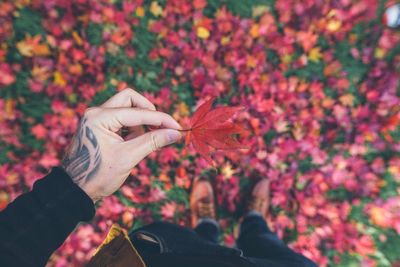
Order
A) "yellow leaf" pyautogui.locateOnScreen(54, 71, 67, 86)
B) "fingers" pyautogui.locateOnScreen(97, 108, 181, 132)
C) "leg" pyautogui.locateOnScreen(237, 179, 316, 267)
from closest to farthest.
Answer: "fingers" pyautogui.locateOnScreen(97, 108, 181, 132) → "leg" pyautogui.locateOnScreen(237, 179, 316, 267) → "yellow leaf" pyautogui.locateOnScreen(54, 71, 67, 86)

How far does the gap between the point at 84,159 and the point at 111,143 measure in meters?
0.16

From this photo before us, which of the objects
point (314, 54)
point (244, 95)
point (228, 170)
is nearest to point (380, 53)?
point (314, 54)

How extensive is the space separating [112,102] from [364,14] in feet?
7.85

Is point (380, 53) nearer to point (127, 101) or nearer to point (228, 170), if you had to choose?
point (228, 170)

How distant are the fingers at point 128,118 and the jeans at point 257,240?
2.87ft

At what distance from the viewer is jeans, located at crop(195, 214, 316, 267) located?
1.85 m

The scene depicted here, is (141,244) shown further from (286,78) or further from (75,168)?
(286,78)

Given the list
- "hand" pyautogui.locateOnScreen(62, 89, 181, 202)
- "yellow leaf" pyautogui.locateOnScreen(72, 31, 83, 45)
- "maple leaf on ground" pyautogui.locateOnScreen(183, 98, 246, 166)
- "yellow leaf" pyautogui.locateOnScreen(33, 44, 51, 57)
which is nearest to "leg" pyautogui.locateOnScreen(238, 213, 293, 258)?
"maple leaf on ground" pyautogui.locateOnScreen(183, 98, 246, 166)

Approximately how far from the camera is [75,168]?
1.47 m

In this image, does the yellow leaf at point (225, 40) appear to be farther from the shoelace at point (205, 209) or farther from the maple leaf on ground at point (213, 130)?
the shoelace at point (205, 209)

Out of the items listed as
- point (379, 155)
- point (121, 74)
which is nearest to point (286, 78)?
point (379, 155)

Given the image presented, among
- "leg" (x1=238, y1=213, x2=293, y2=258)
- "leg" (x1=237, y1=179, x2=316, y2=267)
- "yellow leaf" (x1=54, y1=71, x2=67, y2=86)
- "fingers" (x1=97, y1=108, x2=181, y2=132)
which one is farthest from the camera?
"yellow leaf" (x1=54, y1=71, x2=67, y2=86)

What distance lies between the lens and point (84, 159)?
1.48 metres

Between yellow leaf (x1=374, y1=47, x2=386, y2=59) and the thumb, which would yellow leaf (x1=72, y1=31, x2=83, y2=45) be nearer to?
the thumb
